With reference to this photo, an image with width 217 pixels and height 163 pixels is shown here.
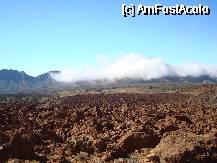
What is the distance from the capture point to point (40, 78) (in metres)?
191

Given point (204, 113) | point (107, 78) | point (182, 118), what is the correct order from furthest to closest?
1. point (107, 78)
2. point (204, 113)
3. point (182, 118)

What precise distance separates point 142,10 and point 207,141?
9264mm

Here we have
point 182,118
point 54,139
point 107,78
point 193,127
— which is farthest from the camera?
point 107,78

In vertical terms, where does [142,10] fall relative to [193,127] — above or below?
above

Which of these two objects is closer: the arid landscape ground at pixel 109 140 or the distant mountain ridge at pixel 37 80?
the arid landscape ground at pixel 109 140

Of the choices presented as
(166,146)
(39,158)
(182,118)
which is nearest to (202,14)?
(182,118)

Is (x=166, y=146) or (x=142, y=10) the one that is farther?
(x=142, y=10)

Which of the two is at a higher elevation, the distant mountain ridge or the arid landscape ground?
the distant mountain ridge

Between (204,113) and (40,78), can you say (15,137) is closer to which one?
(204,113)

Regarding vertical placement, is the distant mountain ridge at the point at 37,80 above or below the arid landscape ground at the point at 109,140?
above

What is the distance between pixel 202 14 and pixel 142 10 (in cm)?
282

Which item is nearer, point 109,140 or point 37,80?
point 109,140

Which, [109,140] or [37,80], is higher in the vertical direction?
[37,80]

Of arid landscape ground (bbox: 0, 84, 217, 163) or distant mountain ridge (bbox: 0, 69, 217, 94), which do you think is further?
distant mountain ridge (bbox: 0, 69, 217, 94)
